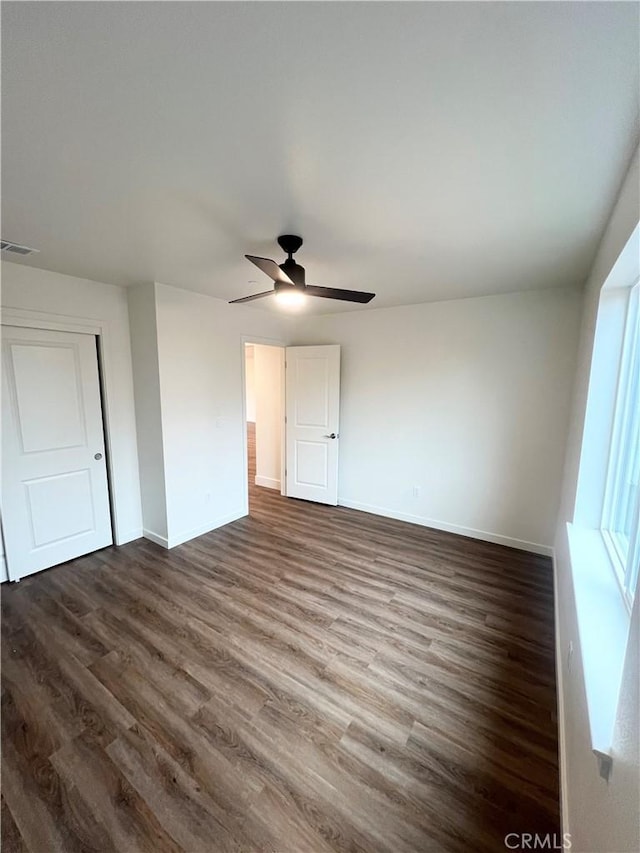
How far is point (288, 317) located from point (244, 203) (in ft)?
9.58

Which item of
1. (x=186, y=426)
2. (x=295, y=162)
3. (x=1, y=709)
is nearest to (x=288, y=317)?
(x=186, y=426)

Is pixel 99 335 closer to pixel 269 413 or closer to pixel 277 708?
pixel 269 413

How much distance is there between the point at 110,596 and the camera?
8.54 ft

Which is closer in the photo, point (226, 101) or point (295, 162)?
point (226, 101)

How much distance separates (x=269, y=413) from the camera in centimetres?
520

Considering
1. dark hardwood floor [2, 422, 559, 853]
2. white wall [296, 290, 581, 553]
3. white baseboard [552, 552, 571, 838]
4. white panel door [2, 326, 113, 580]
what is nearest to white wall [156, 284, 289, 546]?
white panel door [2, 326, 113, 580]

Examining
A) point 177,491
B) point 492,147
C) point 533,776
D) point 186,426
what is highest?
point 492,147

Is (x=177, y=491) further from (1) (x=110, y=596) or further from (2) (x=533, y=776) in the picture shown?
(2) (x=533, y=776)

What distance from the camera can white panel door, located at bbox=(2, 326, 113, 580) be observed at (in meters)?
2.67

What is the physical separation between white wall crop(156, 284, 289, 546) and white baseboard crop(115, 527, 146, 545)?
52 cm

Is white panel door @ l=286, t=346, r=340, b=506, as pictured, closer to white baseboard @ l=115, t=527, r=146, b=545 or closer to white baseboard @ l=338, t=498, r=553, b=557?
white baseboard @ l=338, t=498, r=553, b=557

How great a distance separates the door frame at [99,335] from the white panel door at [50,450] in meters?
0.05

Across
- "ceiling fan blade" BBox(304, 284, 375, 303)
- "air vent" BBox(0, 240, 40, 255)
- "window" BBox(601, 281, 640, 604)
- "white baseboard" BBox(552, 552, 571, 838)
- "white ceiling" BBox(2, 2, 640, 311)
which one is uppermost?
"air vent" BBox(0, 240, 40, 255)

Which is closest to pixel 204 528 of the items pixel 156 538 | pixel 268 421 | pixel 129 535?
pixel 156 538
